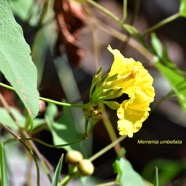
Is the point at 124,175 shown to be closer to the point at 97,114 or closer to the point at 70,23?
the point at 97,114

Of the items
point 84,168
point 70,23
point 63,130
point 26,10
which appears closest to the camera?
point 84,168

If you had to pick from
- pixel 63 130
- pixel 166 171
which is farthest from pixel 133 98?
pixel 166 171

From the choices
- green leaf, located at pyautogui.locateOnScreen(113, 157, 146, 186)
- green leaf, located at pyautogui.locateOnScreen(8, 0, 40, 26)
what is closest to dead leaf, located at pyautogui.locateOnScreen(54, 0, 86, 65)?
green leaf, located at pyautogui.locateOnScreen(8, 0, 40, 26)

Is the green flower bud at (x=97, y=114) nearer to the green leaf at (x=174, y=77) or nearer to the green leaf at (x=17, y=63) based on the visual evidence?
the green leaf at (x=17, y=63)

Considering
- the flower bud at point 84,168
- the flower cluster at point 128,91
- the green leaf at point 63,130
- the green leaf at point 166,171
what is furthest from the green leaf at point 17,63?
the green leaf at point 166,171

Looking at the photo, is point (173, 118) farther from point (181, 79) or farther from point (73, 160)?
point (73, 160)

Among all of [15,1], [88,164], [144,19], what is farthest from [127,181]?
[144,19]
